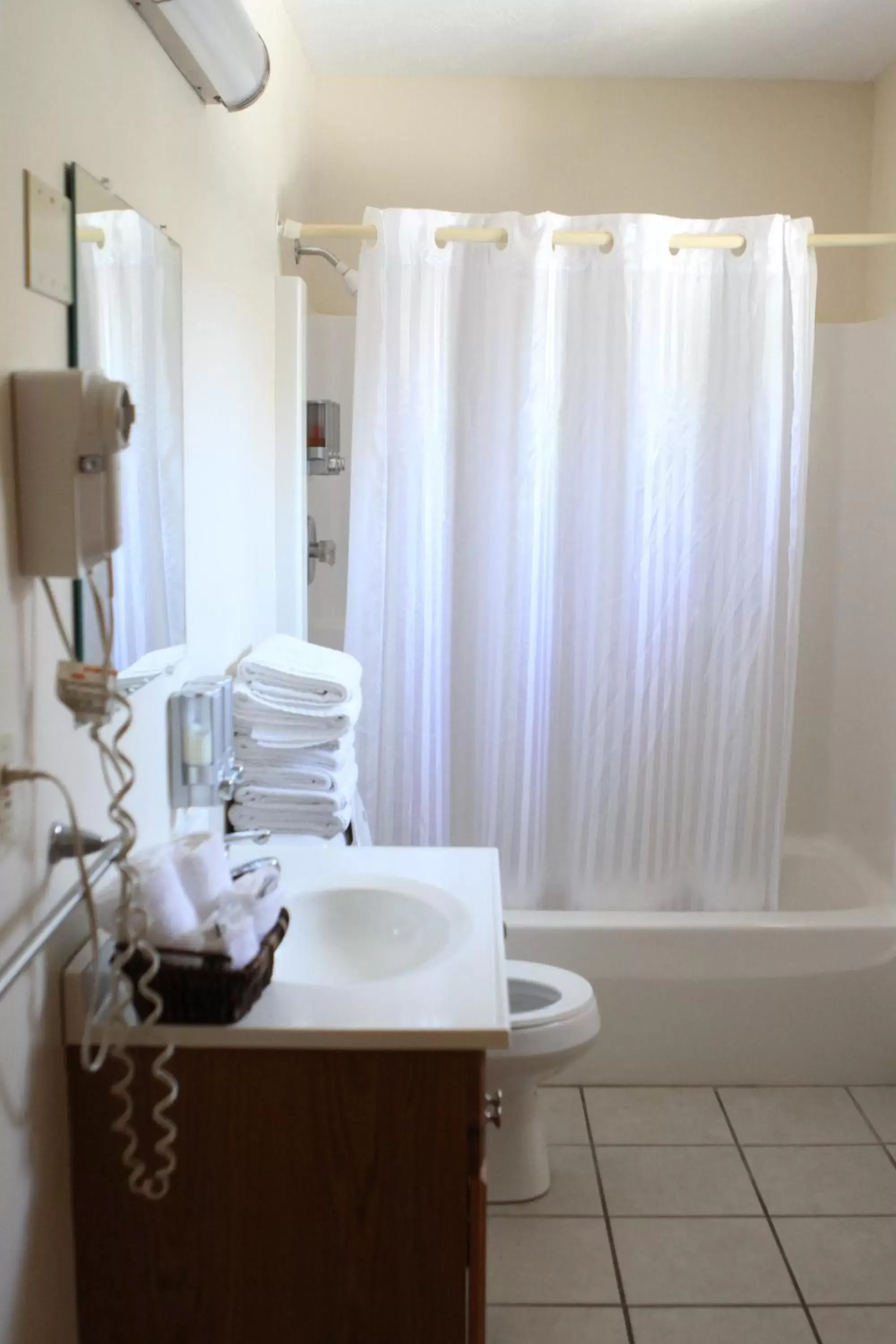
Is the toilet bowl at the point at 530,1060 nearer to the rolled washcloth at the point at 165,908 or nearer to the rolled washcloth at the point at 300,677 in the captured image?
the rolled washcloth at the point at 300,677

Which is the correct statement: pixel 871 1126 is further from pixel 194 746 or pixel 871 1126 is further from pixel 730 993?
pixel 194 746

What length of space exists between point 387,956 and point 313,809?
523 mm

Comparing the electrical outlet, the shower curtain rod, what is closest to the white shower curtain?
the shower curtain rod

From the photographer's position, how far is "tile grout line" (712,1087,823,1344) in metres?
1.97

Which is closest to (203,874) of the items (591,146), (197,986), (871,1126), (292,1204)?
(197,986)

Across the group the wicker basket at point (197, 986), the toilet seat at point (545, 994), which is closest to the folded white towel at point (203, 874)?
the wicker basket at point (197, 986)

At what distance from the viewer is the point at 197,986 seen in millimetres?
1343

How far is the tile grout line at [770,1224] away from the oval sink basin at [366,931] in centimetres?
95

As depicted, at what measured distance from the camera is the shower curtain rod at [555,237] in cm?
265

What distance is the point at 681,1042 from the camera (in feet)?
8.88

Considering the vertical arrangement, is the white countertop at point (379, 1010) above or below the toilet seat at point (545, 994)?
above

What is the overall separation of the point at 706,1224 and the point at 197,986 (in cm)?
135

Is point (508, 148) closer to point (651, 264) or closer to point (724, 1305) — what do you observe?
point (651, 264)

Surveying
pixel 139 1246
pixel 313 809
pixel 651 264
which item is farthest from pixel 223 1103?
pixel 651 264
